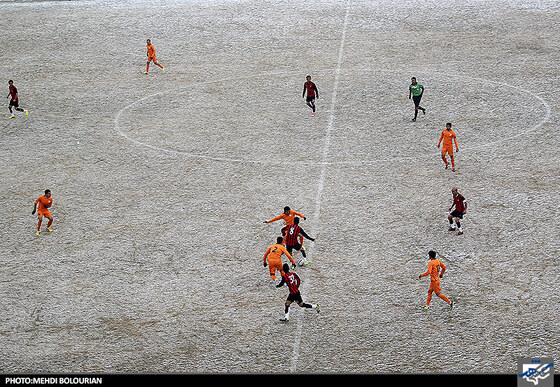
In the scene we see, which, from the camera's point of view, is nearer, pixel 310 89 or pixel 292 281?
pixel 292 281

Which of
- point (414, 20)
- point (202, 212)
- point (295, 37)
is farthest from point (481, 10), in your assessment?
point (202, 212)

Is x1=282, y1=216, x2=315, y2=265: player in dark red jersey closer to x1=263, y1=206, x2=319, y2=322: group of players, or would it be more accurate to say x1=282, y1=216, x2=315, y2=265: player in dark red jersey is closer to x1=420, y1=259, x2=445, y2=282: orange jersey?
x1=263, y1=206, x2=319, y2=322: group of players

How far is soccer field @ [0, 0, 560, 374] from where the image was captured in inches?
604

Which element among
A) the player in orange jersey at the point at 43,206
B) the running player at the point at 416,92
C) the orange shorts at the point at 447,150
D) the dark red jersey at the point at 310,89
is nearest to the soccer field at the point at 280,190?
the player in orange jersey at the point at 43,206

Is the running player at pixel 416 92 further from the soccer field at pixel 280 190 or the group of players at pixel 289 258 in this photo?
the group of players at pixel 289 258

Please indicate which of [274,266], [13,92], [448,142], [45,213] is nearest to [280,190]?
[448,142]

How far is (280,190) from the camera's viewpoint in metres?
22.9

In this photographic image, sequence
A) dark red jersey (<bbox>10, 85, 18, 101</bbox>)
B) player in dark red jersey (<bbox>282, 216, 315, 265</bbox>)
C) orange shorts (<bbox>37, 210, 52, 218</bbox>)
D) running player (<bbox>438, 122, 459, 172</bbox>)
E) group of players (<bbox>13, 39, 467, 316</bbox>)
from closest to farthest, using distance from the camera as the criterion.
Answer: group of players (<bbox>13, 39, 467, 316</bbox>) < player in dark red jersey (<bbox>282, 216, 315, 265</bbox>) < orange shorts (<bbox>37, 210, 52, 218</bbox>) < running player (<bbox>438, 122, 459, 172</bbox>) < dark red jersey (<bbox>10, 85, 18, 101</bbox>)

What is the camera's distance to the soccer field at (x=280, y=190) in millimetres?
15336

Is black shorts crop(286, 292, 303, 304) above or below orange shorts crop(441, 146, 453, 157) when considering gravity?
below

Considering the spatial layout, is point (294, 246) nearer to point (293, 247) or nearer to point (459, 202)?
point (293, 247)

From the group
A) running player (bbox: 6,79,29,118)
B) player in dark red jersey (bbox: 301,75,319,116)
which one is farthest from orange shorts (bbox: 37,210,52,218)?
player in dark red jersey (bbox: 301,75,319,116)

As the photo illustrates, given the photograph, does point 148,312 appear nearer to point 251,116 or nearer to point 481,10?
point 251,116

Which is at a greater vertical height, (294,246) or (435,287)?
(435,287)
